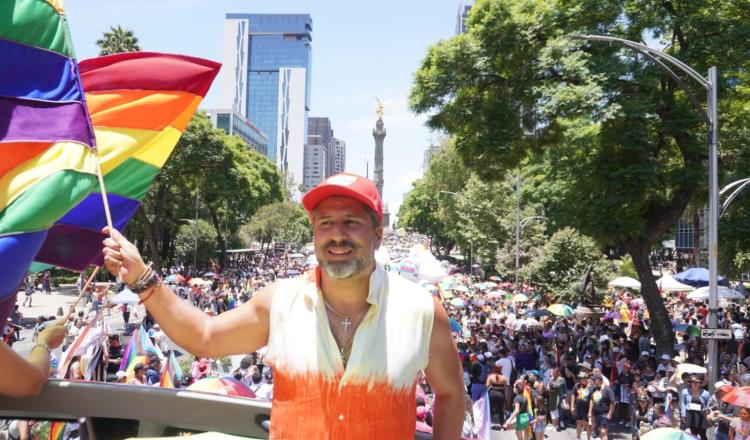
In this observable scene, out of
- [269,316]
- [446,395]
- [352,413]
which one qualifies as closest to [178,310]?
[269,316]

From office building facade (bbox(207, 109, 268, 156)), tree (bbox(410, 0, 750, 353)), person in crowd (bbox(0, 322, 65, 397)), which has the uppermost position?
office building facade (bbox(207, 109, 268, 156))

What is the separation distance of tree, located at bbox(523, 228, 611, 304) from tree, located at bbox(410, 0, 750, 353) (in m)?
9.87

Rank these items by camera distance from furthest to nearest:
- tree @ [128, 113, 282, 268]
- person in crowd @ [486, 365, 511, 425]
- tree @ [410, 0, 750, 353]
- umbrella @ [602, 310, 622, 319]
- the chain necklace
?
tree @ [128, 113, 282, 268] → umbrella @ [602, 310, 622, 319] → tree @ [410, 0, 750, 353] → person in crowd @ [486, 365, 511, 425] → the chain necklace

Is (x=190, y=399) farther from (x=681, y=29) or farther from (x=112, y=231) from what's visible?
(x=681, y=29)

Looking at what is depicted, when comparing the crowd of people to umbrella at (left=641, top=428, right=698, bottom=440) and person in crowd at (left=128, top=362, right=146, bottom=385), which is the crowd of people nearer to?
person in crowd at (left=128, top=362, right=146, bottom=385)

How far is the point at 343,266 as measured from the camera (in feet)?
7.41

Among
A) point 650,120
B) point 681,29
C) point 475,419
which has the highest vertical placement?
point 681,29

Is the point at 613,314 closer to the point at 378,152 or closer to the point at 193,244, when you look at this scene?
the point at 193,244

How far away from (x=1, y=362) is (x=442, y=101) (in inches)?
650

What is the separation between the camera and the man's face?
2264mm

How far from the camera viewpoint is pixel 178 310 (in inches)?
94.3

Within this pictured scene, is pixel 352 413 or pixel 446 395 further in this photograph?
pixel 446 395

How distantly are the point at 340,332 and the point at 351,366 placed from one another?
171 mm

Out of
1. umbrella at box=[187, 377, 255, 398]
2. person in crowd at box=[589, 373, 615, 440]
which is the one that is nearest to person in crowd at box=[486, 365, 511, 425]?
person in crowd at box=[589, 373, 615, 440]
